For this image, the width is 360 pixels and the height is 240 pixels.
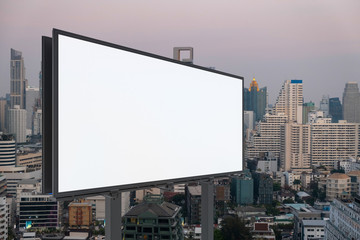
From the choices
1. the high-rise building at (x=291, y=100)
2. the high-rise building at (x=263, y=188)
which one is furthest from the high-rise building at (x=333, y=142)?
the high-rise building at (x=263, y=188)

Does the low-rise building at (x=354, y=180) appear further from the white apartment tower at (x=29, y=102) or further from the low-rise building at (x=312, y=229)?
the white apartment tower at (x=29, y=102)

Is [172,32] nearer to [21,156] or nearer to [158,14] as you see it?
[158,14]

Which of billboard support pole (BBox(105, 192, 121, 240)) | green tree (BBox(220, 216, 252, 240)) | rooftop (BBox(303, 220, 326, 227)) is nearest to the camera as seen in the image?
billboard support pole (BBox(105, 192, 121, 240))

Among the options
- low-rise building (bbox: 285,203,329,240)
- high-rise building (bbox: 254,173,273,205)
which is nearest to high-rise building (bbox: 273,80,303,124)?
high-rise building (bbox: 254,173,273,205)

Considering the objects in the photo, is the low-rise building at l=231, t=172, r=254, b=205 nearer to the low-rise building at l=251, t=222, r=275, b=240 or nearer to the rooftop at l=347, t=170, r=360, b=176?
the low-rise building at l=251, t=222, r=275, b=240

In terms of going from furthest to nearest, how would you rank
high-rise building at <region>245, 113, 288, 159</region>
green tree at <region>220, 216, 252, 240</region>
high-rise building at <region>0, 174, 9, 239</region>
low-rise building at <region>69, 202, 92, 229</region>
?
high-rise building at <region>245, 113, 288, 159</region> → high-rise building at <region>0, 174, 9, 239</region> → low-rise building at <region>69, 202, 92, 229</region> → green tree at <region>220, 216, 252, 240</region>

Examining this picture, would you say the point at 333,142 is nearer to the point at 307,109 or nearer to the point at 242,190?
the point at 307,109
